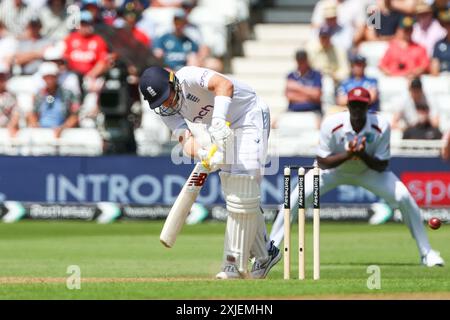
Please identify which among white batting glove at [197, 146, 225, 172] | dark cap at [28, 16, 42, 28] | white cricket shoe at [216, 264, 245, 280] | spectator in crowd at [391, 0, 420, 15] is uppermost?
spectator in crowd at [391, 0, 420, 15]

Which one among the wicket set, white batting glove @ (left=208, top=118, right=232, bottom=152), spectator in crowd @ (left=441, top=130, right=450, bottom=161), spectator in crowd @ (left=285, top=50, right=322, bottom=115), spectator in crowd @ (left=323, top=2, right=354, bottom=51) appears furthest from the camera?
spectator in crowd @ (left=323, top=2, right=354, bottom=51)

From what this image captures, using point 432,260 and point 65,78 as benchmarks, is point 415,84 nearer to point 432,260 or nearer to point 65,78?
point 65,78

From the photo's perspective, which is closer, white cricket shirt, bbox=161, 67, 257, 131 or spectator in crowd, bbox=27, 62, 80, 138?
white cricket shirt, bbox=161, 67, 257, 131

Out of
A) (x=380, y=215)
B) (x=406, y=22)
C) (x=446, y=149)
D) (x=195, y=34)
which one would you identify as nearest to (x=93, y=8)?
(x=195, y=34)

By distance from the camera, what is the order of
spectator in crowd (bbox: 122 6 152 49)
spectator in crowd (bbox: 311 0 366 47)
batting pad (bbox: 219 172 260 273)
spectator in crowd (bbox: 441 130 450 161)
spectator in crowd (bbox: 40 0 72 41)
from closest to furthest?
batting pad (bbox: 219 172 260 273)
spectator in crowd (bbox: 441 130 450 161)
spectator in crowd (bbox: 122 6 152 49)
spectator in crowd (bbox: 311 0 366 47)
spectator in crowd (bbox: 40 0 72 41)

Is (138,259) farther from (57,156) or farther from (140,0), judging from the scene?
(140,0)

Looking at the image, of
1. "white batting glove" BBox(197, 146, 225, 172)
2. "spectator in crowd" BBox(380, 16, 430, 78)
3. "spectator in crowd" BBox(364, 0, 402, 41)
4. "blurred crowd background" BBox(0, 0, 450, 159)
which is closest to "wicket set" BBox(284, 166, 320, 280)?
"white batting glove" BBox(197, 146, 225, 172)

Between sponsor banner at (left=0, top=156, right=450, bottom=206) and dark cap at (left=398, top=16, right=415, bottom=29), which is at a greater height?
dark cap at (left=398, top=16, right=415, bottom=29)

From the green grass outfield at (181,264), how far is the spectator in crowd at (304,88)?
190 cm

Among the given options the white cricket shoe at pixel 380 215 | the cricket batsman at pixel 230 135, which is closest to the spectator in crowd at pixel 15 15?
the white cricket shoe at pixel 380 215

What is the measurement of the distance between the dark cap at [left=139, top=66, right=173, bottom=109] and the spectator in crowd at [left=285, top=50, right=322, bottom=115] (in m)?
8.98

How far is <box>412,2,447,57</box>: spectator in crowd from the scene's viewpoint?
19109mm

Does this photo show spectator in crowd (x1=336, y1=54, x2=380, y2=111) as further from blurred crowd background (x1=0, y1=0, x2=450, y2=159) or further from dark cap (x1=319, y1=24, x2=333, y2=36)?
dark cap (x1=319, y1=24, x2=333, y2=36)
